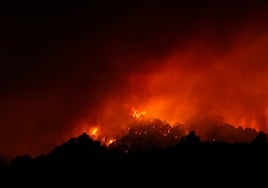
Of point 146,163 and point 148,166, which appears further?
point 146,163

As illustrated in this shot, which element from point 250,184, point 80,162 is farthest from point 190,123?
point 250,184

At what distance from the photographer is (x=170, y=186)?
115812mm

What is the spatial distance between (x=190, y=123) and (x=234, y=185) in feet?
258

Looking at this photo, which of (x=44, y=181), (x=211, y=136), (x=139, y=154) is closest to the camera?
(x=44, y=181)

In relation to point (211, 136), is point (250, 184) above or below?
below

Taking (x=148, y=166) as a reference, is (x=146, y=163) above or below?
above

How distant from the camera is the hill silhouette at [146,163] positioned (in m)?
116

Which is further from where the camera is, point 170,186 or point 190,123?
point 190,123

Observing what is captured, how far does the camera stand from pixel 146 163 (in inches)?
4983

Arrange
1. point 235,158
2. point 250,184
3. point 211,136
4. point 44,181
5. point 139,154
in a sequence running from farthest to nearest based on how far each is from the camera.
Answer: point 211,136, point 139,154, point 44,181, point 235,158, point 250,184

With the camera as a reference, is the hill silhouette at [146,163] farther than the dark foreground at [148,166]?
Yes

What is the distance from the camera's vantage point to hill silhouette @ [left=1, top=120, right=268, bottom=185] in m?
116

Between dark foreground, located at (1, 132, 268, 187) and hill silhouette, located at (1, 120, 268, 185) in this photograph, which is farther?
hill silhouette, located at (1, 120, 268, 185)

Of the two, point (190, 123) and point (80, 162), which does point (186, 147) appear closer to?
point (80, 162)
